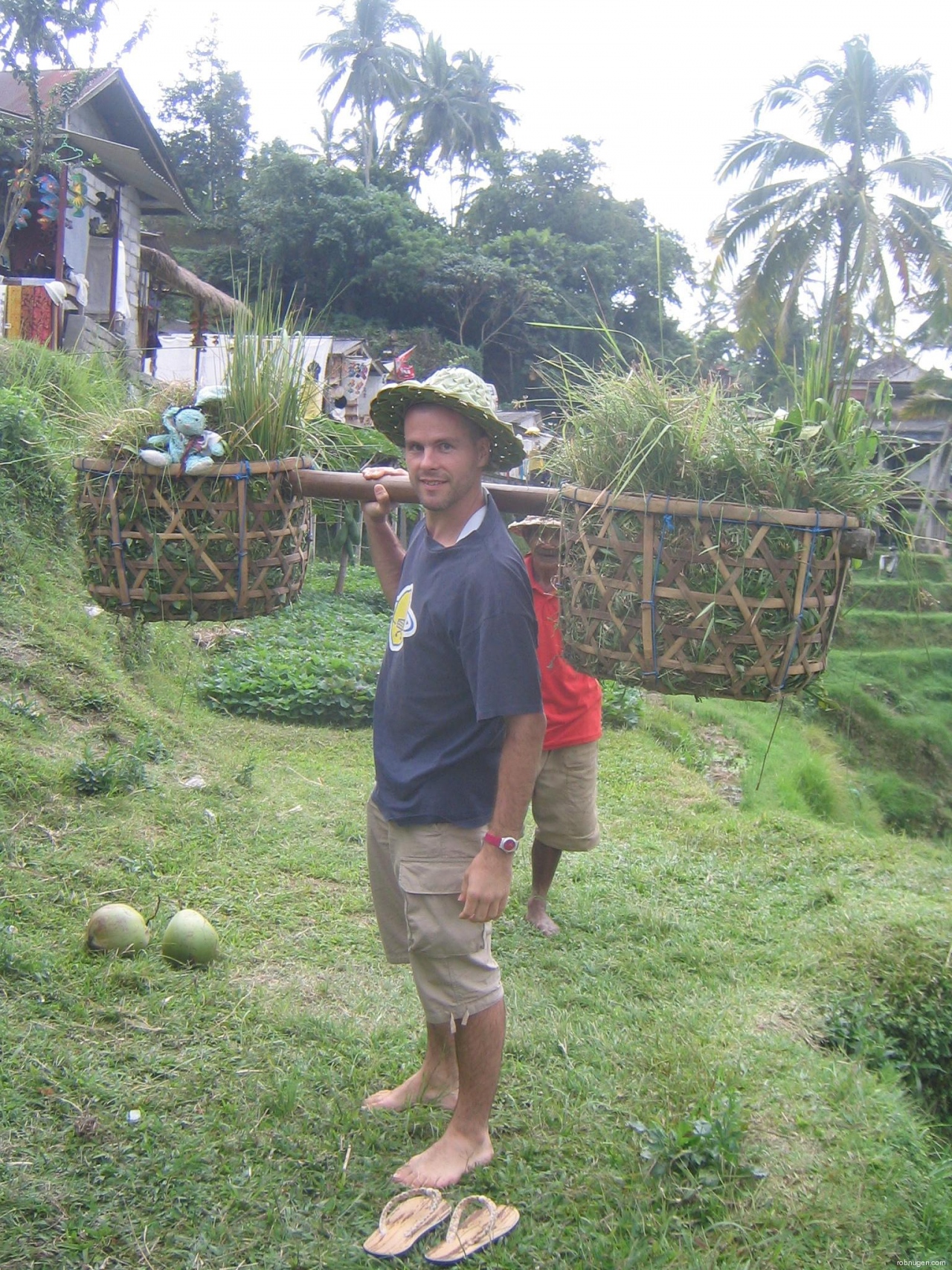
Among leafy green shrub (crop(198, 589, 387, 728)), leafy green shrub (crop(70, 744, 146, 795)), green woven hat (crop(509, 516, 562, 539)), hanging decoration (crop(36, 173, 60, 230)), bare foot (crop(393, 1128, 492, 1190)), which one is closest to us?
bare foot (crop(393, 1128, 492, 1190))

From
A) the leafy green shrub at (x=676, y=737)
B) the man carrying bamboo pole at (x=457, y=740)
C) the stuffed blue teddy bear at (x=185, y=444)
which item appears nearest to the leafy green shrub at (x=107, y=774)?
the stuffed blue teddy bear at (x=185, y=444)

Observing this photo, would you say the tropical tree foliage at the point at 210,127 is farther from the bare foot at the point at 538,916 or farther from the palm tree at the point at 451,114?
the bare foot at the point at 538,916

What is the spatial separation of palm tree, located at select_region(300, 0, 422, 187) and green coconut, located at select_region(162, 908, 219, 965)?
42.5 metres

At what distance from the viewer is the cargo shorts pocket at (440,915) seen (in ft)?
8.91

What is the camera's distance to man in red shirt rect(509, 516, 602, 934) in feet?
14.9

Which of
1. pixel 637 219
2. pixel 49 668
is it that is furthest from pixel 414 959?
pixel 637 219

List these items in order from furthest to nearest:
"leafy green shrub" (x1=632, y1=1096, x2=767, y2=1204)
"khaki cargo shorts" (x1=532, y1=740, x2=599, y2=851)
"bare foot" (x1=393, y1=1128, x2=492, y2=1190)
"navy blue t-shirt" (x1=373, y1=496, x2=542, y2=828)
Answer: "khaki cargo shorts" (x1=532, y1=740, x2=599, y2=851)
"leafy green shrub" (x1=632, y1=1096, x2=767, y2=1204)
"bare foot" (x1=393, y1=1128, x2=492, y2=1190)
"navy blue t-shirt" (x1=373, y1=496, x2=542, y2=828)

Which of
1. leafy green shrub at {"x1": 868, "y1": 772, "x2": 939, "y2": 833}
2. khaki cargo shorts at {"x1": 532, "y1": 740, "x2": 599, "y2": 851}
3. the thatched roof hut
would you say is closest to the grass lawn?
khaki cargo shorts at {"x1": 532, "y1": 740, "x2": 599, "y2": 851}

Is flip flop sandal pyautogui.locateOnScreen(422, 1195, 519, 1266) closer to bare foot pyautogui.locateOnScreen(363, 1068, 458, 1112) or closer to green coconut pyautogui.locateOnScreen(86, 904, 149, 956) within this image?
bare foot pyautogui.locateOnScreen(363, 1068, 458, 1112)

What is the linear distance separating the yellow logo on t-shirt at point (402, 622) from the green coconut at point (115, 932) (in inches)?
65.7

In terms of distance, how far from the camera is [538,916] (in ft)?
15.9

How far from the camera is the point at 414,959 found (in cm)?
278

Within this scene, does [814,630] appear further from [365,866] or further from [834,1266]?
[365,866]

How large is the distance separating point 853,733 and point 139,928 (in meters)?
18.5
